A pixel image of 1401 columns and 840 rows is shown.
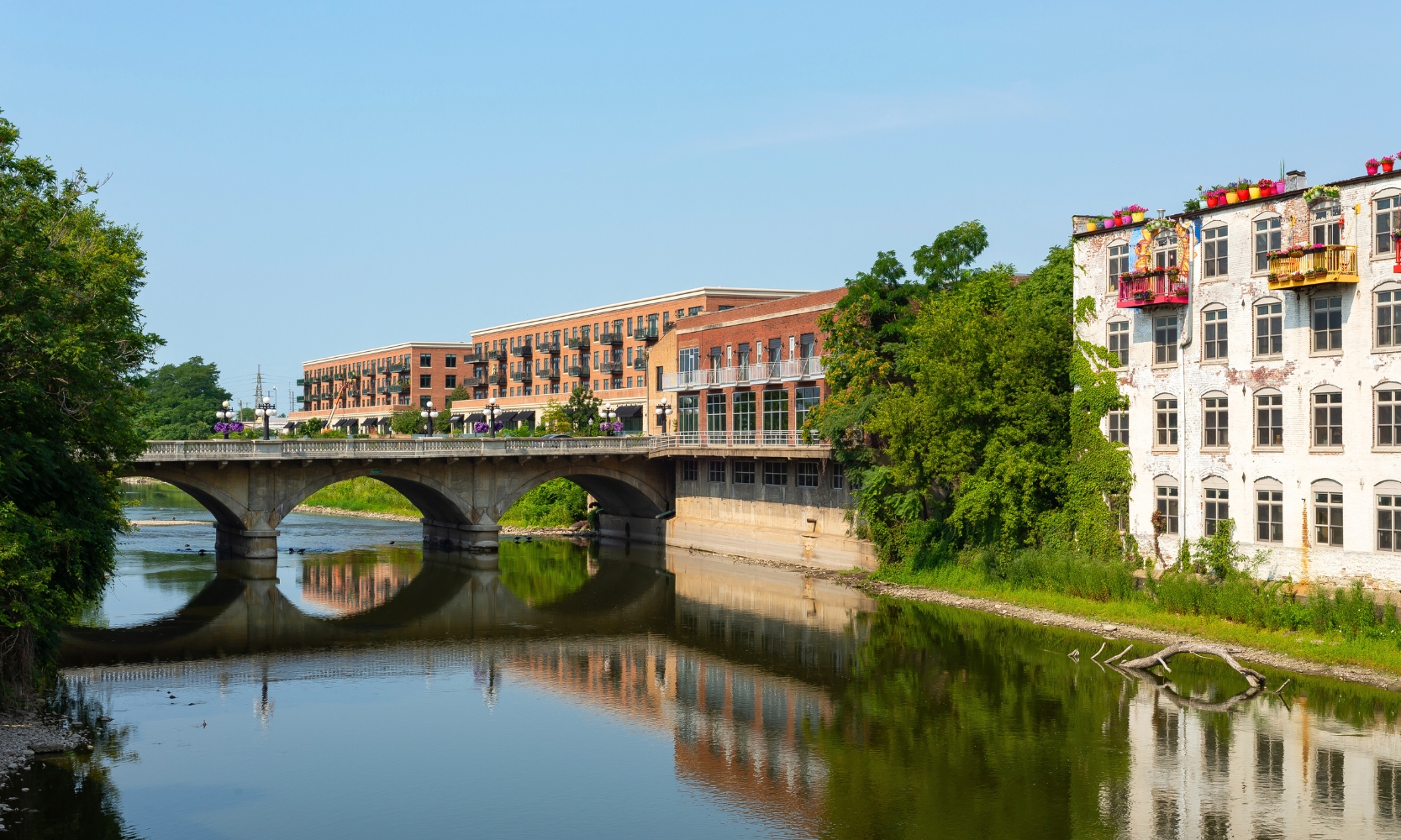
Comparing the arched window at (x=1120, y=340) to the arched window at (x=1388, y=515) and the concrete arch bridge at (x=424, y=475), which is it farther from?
the concrete arch bridge at (x=424, y=475)

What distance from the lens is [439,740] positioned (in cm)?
3170

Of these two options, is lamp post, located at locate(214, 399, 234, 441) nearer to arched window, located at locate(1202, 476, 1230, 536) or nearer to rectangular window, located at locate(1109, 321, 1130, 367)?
rectangular window, located at locate(1109, 321, 1130, 367)

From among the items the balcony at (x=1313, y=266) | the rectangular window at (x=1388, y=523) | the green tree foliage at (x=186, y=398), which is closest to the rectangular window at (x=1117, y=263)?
the balcony at (x=1313, y=266)

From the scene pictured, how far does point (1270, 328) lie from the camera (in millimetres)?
41031

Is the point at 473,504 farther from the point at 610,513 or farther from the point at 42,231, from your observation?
the point at 42,231

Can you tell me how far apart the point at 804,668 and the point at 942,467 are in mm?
13016

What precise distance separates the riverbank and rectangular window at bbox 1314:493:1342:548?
11.7 ft

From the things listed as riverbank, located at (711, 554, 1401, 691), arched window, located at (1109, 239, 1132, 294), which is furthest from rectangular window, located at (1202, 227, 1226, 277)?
riverbank, located at (711, 554, 1401, 691)

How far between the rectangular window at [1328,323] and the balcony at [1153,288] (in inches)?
184

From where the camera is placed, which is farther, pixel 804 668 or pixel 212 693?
pixel 804 668

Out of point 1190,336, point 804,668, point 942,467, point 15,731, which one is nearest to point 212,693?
point 15,731

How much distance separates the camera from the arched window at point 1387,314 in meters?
37.8

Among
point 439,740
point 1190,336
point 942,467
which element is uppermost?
point 1190,336

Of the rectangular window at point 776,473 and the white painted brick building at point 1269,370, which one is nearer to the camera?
the white painted brick building at point 1269,370
